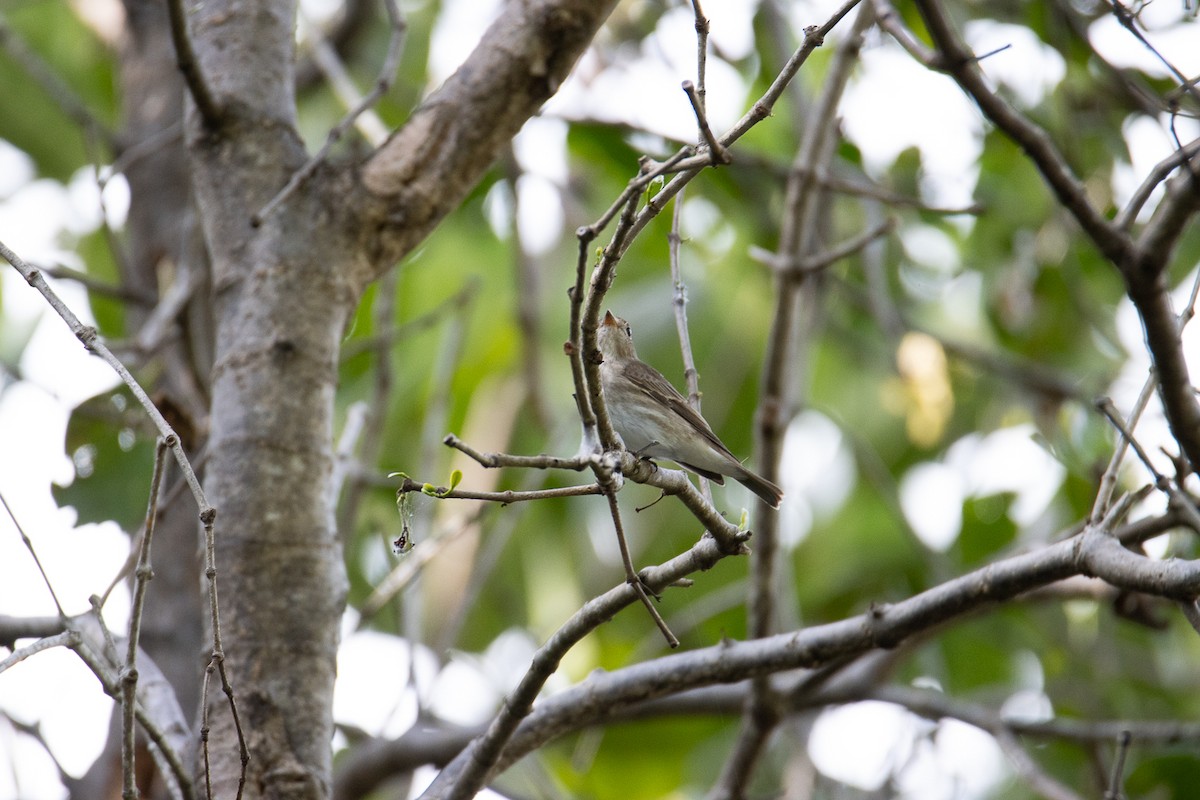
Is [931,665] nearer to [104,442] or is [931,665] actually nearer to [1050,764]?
[1050,764]

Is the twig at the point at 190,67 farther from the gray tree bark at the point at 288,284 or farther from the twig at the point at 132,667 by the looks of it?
the twig at the point at 132,667

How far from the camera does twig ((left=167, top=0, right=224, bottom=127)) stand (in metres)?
3.20

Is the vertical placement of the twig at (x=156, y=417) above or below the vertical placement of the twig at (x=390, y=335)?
below

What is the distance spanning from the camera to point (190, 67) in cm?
333

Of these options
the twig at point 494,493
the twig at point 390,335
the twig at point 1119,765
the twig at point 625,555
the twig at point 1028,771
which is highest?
the twig at point 390,335

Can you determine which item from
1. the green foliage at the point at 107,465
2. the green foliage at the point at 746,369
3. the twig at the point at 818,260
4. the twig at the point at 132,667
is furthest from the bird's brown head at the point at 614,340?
the twig at the point at 132,667

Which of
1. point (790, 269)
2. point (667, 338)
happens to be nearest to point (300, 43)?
point (667, 338)

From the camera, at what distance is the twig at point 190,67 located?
320 cm

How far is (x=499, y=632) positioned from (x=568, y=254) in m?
2.67

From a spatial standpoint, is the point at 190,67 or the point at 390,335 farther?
the point at 390,335

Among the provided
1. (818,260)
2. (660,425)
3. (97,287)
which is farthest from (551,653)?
(97,287)

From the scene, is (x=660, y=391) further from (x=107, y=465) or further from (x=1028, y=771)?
(x=107, y=465)

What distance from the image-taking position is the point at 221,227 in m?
3.47

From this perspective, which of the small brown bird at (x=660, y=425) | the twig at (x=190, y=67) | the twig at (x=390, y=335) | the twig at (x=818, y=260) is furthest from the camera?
the twig at (x=390, y=335)
